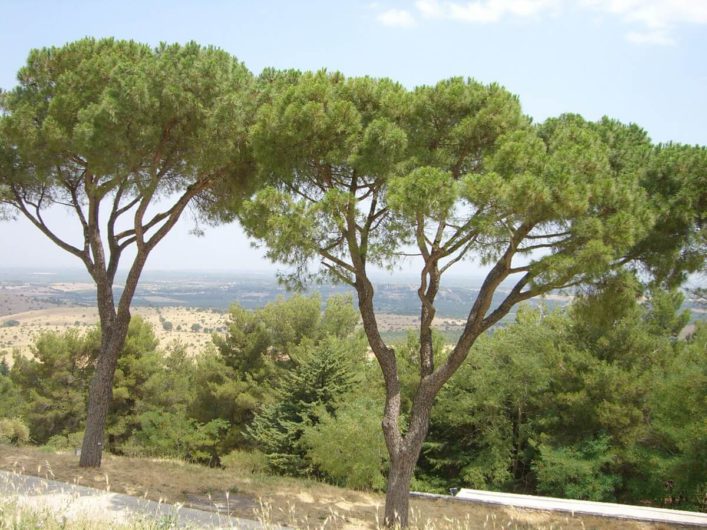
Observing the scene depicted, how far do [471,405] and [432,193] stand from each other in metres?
10.4

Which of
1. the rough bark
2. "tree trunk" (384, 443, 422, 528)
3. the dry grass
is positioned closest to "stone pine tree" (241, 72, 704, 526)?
"tree trunk" (384, 443, 422, 528)

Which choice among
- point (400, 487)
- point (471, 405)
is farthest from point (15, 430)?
point (400, 487)

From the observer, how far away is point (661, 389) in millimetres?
12102

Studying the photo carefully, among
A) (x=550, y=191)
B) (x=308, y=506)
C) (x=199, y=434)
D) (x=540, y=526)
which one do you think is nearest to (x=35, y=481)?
(x=308, y=506)

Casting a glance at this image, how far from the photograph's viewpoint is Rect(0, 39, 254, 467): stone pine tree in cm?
700

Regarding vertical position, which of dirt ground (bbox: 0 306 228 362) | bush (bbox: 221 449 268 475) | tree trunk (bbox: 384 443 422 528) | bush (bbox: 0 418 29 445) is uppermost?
tree trunk (bbox: 384 443 422 528)

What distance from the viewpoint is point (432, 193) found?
5695 mm

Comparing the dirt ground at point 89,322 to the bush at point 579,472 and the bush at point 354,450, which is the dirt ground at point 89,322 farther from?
the bush at point 579,472

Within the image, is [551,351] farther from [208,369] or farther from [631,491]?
[208,369]

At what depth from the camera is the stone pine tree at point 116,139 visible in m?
7.00

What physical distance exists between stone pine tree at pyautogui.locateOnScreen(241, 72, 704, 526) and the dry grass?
1139 millimetres

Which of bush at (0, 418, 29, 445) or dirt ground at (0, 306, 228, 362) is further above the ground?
bush at (0, 418, 29, 445)

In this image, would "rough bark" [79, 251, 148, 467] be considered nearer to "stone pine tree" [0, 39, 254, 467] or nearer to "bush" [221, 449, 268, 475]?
"stone pine tree" [0, 39, 254, 467]

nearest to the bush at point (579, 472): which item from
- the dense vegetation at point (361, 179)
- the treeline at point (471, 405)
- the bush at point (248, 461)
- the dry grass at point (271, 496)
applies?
the treeline at point (471, 405)
